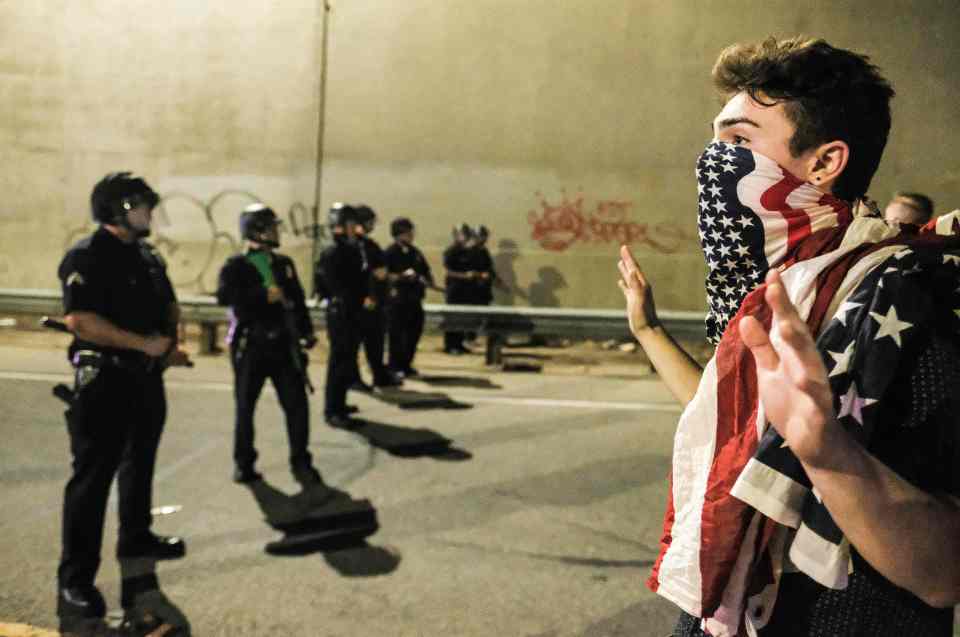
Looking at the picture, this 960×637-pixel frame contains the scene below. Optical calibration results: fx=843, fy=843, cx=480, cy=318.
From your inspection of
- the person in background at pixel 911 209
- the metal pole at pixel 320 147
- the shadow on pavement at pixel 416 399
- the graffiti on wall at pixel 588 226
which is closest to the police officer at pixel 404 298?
the shadow on pavement at pixel 416 399

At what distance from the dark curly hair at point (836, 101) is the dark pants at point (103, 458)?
3.67 metres

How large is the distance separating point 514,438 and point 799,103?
19.6 ft

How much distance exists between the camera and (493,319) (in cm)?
1150

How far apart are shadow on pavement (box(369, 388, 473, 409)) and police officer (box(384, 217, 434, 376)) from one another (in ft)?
3.81

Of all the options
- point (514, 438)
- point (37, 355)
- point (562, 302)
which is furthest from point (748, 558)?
point (562, 302)

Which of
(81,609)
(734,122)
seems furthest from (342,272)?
(734,122)

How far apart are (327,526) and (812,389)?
444 cm

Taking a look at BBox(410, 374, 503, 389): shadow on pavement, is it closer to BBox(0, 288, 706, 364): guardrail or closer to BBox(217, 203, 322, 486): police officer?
BBox(0, 288, 706, 364): guardrail

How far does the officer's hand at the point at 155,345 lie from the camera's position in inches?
170

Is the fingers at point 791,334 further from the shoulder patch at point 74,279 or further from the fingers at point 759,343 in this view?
the shoulder patch at point 74,279

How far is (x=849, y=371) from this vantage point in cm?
118

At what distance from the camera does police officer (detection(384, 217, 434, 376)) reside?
10586 mm

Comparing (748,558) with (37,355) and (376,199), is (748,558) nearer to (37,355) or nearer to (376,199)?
(37,355)

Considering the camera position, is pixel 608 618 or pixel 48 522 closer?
pixel 608 618
